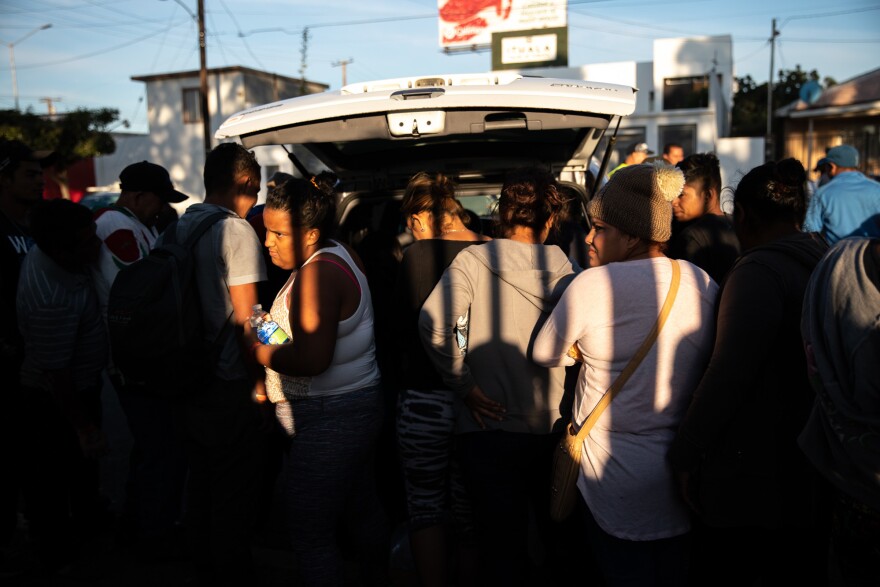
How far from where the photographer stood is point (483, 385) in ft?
8.84

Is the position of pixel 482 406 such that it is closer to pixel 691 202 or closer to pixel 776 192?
pixel 776 192

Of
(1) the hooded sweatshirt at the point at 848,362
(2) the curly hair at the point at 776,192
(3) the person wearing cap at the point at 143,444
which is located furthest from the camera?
(3) the person wearing cap at the point at 143,444

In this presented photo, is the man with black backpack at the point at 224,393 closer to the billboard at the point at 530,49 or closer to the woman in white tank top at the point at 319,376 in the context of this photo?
the woman in white tank top at the point at 319,376

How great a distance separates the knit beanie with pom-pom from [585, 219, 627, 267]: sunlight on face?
0.02 metres

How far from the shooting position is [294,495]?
277 cm

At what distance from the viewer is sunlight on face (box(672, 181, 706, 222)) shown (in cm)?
371

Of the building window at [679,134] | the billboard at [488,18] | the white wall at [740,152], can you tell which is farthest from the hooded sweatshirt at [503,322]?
the billboard at [488,18]

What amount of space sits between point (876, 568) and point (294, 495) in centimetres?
190

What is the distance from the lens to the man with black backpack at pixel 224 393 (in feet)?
9.98

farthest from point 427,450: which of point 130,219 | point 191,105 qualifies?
point 191,105

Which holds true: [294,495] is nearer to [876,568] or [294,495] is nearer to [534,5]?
[876,568]

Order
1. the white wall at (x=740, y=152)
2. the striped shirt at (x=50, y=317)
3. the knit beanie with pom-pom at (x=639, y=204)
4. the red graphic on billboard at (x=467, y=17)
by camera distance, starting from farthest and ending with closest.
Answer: the red graphic on billboard at (x=467, y=17) < the white wall at (x=740, y=152) < the striped shirt at (x=50, y=317) < the knit beanie with pom-pom at (x=639, y=204)

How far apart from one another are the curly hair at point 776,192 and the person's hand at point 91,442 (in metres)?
3.12

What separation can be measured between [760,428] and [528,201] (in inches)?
43.3
